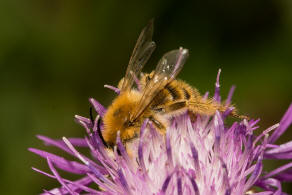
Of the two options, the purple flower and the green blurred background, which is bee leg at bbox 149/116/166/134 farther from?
the green blurred background

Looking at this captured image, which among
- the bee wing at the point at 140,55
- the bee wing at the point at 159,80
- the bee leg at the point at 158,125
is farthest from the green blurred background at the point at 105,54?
the bee leg at the point at 158,125

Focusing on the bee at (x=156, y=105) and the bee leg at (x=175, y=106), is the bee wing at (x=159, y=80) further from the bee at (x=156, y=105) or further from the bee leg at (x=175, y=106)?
the bee leg at (x=175, y=106)

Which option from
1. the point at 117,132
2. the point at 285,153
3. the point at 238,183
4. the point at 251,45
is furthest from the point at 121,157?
the point at 251,45

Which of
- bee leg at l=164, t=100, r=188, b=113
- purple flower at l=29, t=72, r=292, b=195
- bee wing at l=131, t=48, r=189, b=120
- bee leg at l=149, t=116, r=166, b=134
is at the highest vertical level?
bee wing at l=131, t=48, r=189, b=120

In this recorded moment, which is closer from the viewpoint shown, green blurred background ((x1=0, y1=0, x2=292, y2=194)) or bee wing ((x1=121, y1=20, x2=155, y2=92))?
bee wing ((x1=121, y1=20, x2=155, y2=92))

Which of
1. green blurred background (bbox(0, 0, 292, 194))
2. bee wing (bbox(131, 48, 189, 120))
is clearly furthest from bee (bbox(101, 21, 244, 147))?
green blurred background (bbox(0, 0, 292, 194))

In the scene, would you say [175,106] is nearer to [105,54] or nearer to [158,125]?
[158,125]
